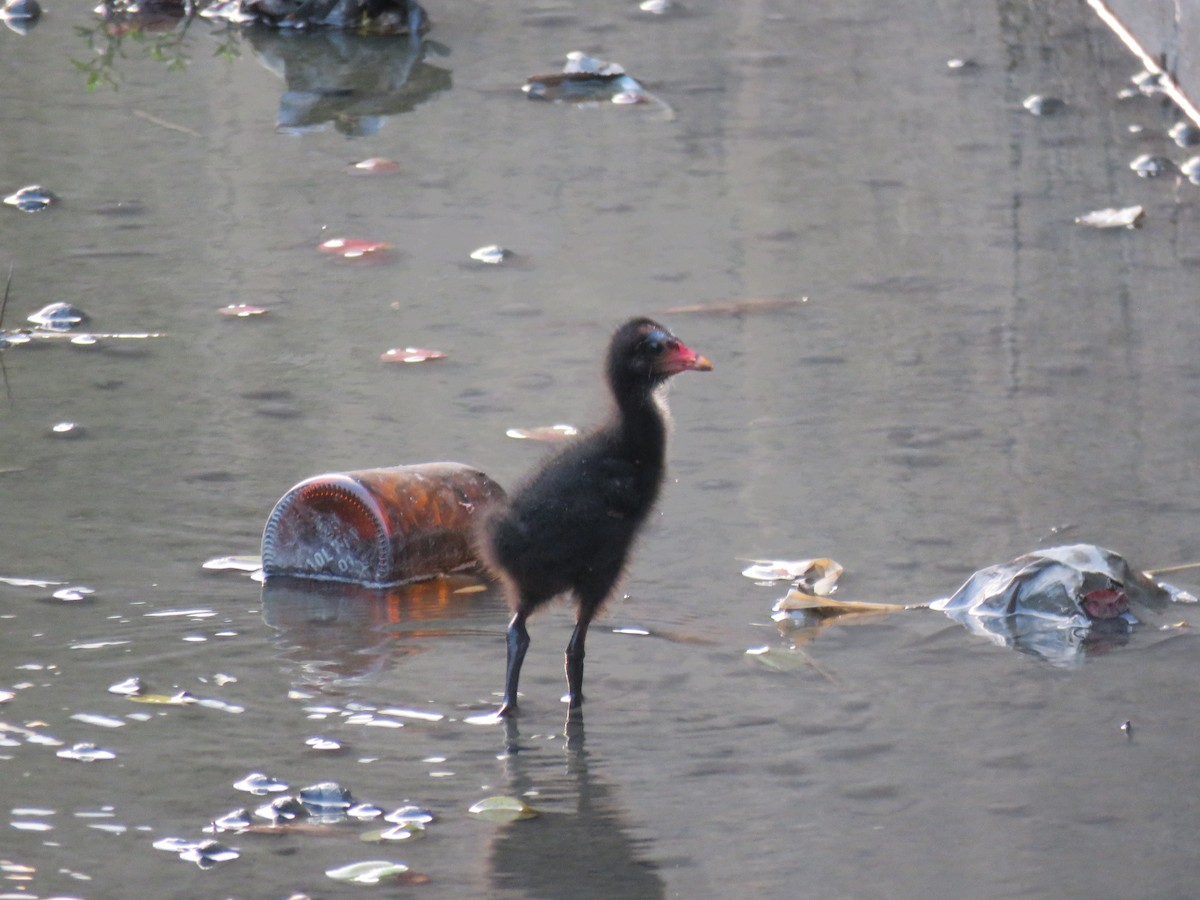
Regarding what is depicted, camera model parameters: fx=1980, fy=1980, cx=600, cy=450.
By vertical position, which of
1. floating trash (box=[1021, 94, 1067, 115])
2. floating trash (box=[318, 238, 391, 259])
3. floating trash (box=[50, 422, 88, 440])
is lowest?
floating trash (box=[50, 422, 88, 440])

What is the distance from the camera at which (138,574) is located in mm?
4957

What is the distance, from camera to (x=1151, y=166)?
8172mm

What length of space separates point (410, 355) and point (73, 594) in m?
1.84

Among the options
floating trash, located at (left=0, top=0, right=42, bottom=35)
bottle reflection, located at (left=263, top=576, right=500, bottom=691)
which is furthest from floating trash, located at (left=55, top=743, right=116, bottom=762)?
floating trash, located at (left=0, top=0, right=42, bottom=35)

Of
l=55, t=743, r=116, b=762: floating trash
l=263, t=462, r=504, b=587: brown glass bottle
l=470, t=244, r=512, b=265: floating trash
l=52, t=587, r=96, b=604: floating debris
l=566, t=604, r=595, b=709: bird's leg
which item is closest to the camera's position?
l=55, t=743, r=116, b=762: floating trash

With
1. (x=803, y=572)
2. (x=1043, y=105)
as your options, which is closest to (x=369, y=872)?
(x=803, y=572)

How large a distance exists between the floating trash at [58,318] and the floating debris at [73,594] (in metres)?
1.91

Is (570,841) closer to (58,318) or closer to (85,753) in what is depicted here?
(85,753)

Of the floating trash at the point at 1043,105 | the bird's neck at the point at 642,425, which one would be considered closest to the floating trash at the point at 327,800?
the bird's neck at the point at 642,425

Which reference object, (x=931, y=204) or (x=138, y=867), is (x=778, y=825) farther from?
(x=931, y=204)

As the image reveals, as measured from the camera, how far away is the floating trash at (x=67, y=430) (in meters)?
5.74

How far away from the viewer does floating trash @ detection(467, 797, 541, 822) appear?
3.79 meters

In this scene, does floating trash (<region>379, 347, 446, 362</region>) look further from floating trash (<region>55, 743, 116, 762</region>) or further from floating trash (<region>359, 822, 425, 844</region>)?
floating trash (<region>359, 822, 425, 844</region>)

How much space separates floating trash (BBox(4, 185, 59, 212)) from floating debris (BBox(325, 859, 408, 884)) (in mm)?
4814
